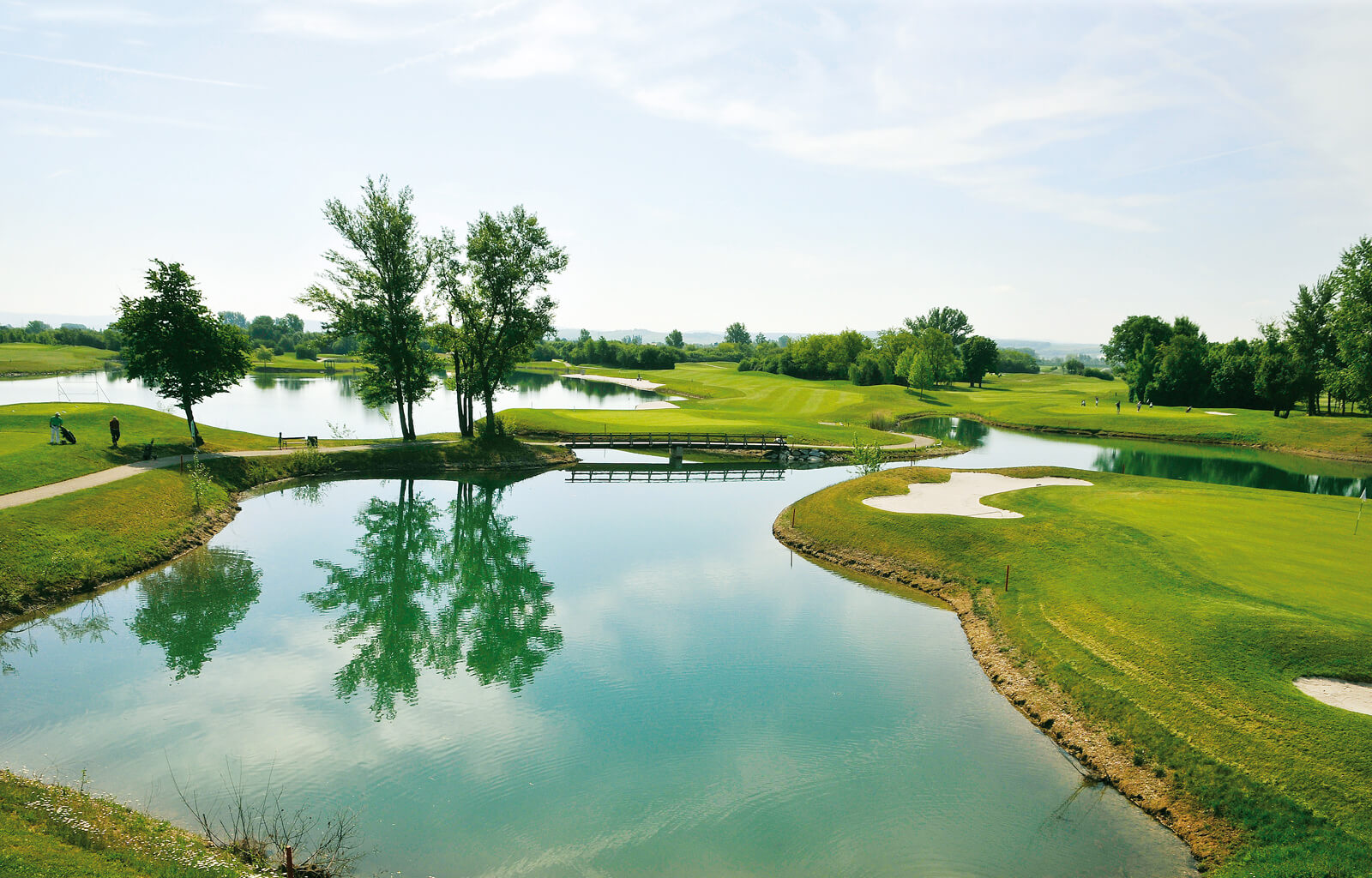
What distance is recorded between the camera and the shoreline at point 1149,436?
212ft

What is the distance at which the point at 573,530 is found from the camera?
36.1 m

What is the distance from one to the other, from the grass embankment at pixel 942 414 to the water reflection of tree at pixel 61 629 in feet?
131

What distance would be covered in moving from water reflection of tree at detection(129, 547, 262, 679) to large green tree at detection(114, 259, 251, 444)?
16556 mm

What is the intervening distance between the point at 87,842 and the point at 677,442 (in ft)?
169

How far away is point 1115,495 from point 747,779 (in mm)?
30140

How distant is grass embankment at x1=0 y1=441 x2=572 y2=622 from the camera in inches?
979

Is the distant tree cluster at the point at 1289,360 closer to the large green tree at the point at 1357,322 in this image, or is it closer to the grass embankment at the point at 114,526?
the large green tree at the point at 1357,322

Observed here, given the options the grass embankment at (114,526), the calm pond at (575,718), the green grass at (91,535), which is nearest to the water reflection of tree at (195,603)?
the calm pond at (575,718)

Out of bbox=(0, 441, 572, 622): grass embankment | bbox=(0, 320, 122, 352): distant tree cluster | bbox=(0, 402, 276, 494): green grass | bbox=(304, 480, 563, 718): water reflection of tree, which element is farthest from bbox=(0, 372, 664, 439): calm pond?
bbox=(0, 320, 122, 352): distant tree cluster

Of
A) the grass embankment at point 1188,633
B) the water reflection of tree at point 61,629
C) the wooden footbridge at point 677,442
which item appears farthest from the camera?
the wooden footbridge at point 677,442

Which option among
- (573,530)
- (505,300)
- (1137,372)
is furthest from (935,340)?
(573,530)

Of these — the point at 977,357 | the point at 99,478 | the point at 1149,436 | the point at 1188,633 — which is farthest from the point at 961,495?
the point at 977,357

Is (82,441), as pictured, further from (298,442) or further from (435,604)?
(435,604)

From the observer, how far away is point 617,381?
489 ft
